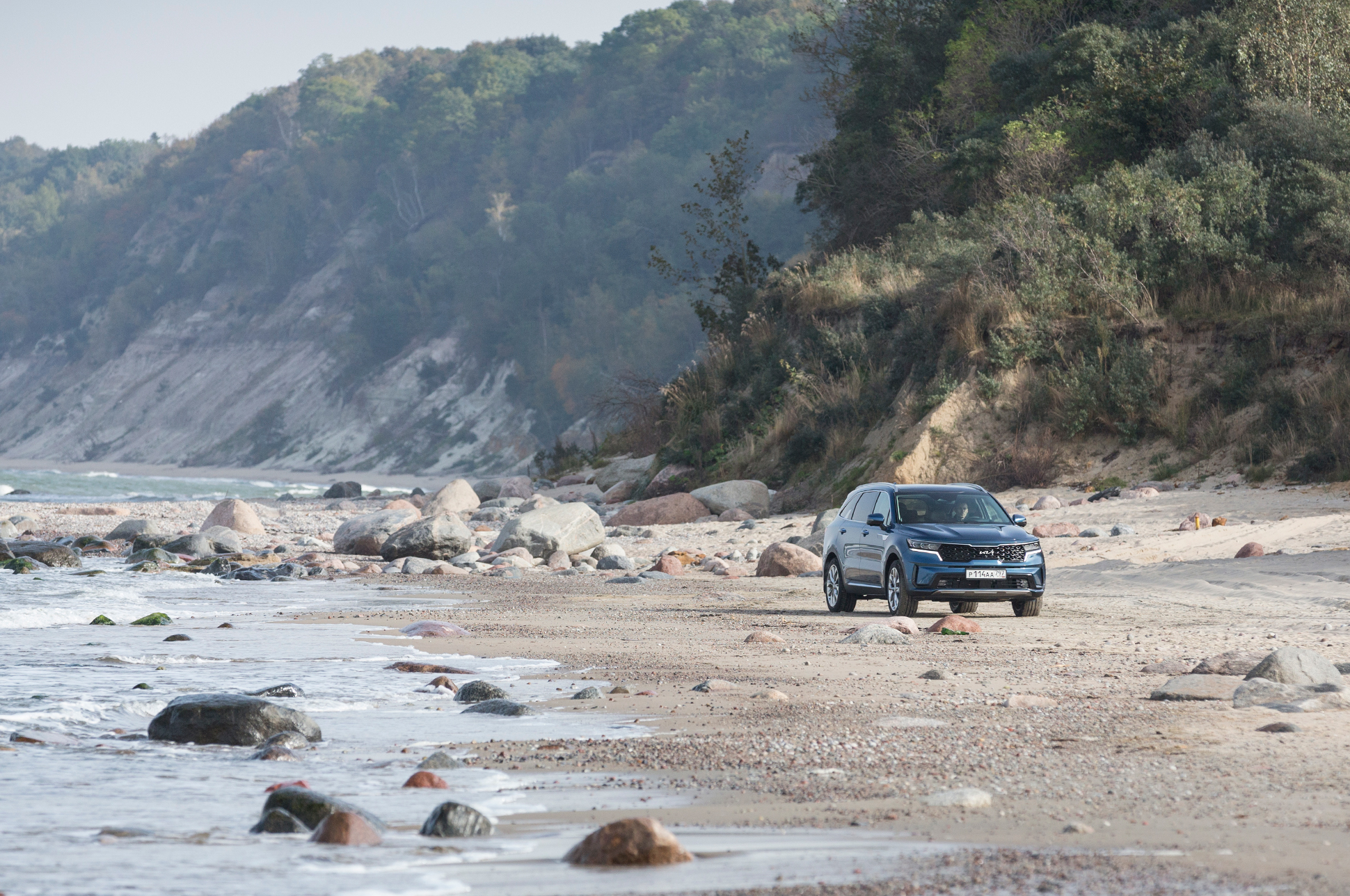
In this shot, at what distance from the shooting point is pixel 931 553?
1289 cm

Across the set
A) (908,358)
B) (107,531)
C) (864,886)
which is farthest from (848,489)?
Result: (864,886)

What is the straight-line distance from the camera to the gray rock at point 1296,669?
7.75 m

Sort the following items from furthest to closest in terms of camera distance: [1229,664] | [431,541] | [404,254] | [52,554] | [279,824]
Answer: [404,254]
[431,541]
[52,554]
[1229,664]
[279,824]

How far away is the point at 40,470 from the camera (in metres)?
89.8

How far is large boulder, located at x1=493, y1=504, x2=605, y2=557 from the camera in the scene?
2130cm

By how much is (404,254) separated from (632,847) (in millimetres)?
97502

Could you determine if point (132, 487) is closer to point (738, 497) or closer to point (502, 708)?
point (738, 497)

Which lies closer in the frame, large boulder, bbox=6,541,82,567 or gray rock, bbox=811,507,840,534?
gray rock, bbox=811,507,840,534

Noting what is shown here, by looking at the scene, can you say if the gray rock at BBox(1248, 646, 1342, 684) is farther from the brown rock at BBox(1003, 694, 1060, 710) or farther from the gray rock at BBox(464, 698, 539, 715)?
the gray rock at BBox(464, 698, 539, 715)

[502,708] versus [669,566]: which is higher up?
[502,708]

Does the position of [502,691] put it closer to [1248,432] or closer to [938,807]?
[938,807]

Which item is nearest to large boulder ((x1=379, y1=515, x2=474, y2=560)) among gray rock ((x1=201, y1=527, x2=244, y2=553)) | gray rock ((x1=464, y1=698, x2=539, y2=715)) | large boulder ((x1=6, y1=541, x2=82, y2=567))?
gray rock ((x1=201, y1=527, x2=244, y2=553))

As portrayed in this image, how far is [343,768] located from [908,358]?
72.1ft

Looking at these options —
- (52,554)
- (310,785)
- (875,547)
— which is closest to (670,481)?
(52,554)
